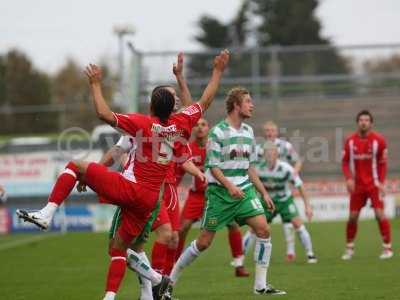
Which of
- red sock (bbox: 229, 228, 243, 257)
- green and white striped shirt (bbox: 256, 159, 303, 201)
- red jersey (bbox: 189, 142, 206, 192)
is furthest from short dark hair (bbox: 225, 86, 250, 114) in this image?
green and white striped shirt (bbox: 256, 159, 303, 201)

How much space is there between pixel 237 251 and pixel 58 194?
5471 mm

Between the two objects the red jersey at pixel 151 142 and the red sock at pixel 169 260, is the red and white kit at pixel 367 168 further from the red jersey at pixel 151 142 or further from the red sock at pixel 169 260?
the red jersey at pixel 151 142

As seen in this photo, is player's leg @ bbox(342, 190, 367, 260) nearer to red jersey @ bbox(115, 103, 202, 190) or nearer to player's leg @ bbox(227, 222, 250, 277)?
player's leg @ bbox(227, 222, 250, 277)

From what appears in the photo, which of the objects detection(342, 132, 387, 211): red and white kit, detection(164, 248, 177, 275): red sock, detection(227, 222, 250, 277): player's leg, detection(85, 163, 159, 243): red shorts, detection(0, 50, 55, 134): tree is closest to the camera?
detection(85, 163, 159, 243): red shorts

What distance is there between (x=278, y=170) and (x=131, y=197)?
7.08m

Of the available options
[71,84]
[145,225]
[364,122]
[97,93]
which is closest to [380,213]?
[364,122]

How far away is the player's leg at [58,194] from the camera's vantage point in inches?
331

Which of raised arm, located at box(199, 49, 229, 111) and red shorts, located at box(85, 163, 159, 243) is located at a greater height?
raised arm, located at box(199, 49, 229, 111)

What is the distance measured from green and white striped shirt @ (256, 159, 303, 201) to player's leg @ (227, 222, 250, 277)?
6.94ft

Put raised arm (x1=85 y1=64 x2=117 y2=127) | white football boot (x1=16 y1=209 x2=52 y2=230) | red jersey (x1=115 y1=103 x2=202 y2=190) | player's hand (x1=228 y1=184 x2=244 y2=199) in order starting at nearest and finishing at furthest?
white football boot (x1=16 y1=209 x2=52 y2=230), raised arm (x1=85 y1=64 x2=117 y2=127), red jersey (x1=115 y1=103 x2=202 y2=190), player's hand (x1=228 y1=184 x2=244 y2=199)

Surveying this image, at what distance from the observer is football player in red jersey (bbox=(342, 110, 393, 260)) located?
1570cm

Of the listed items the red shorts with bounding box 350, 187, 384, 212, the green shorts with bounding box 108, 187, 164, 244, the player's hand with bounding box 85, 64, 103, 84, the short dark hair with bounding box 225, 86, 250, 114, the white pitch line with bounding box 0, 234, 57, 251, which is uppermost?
the player's hand with bounding box 85, 64, 103, 84

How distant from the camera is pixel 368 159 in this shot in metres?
15.8

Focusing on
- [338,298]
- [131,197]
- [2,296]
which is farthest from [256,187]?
[2,296]
